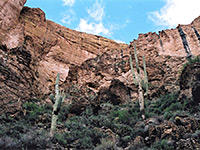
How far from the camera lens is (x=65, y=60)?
84.7 feet

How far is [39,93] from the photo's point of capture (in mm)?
18922

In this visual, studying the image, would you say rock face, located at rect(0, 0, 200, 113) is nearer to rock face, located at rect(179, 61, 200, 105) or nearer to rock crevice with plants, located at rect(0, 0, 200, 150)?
rock crevice with plants, located at rect(0, 0, 200, 150)

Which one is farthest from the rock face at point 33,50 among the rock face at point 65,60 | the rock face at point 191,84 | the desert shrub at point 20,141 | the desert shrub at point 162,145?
the rock face at point 191,84

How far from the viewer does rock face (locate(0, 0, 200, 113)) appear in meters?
16.0

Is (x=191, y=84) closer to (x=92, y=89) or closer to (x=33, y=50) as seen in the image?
(x=92, y=89)

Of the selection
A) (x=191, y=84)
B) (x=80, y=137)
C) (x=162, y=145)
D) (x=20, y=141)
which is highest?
(x=191, y=84)

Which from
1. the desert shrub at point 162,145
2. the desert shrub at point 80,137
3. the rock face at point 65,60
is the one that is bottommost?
the desert shrub at point 162,145

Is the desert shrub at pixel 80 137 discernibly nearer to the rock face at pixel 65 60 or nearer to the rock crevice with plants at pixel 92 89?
the rock crevice with plants at pixel 92 89

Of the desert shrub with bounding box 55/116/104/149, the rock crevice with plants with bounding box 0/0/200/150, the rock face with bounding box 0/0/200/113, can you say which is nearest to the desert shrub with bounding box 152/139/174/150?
the rock crevice with plants with bounding box 0/0/200/150

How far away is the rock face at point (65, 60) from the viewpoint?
16.0 m

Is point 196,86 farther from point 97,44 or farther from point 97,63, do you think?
point 97,44

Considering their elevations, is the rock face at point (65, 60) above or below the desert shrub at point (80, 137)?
above

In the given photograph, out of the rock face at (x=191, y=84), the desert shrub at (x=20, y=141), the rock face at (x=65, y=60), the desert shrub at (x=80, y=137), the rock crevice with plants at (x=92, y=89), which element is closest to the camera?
the desert shrub at (x=20, y=141)

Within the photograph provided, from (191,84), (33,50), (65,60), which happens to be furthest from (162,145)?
(65,60)
